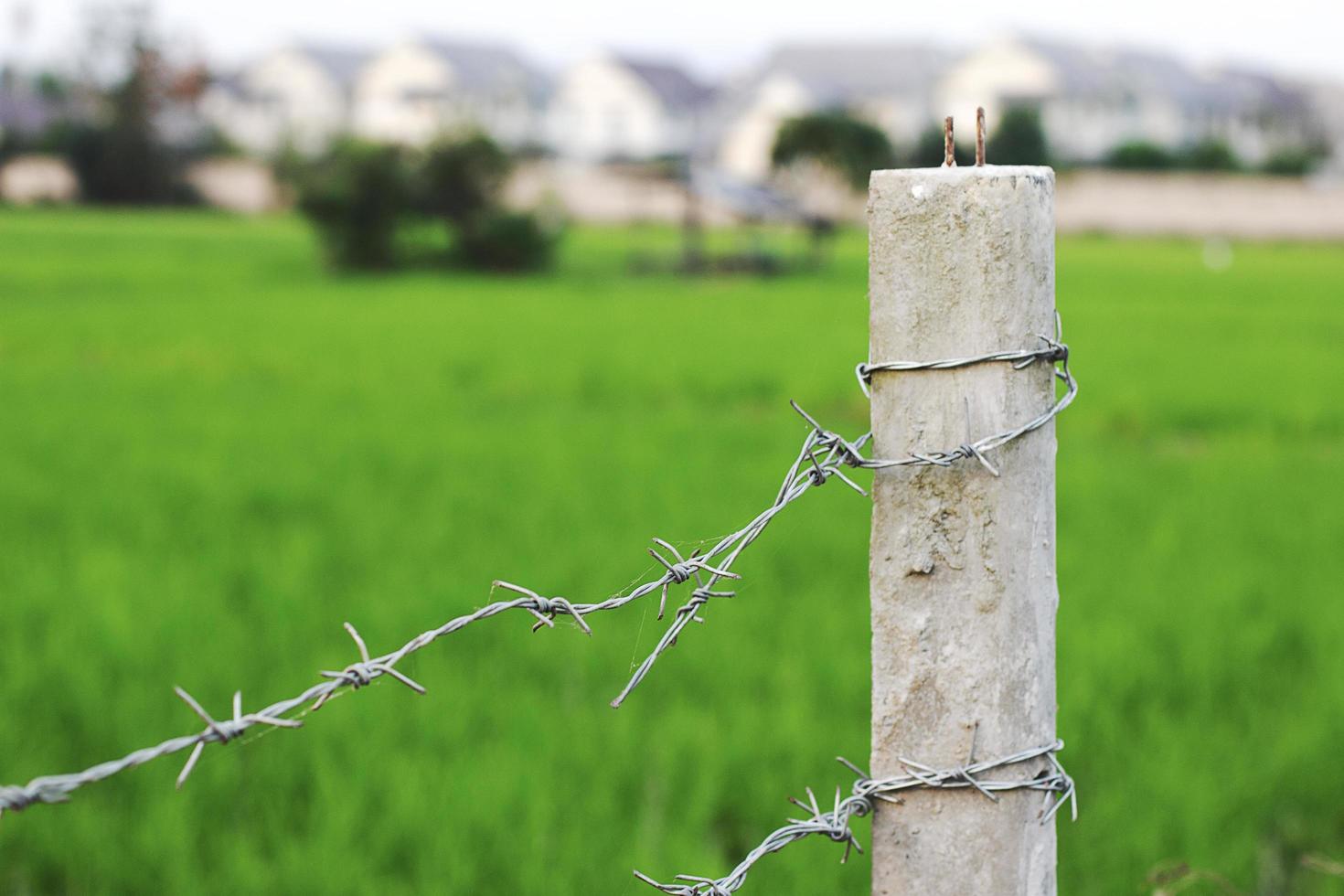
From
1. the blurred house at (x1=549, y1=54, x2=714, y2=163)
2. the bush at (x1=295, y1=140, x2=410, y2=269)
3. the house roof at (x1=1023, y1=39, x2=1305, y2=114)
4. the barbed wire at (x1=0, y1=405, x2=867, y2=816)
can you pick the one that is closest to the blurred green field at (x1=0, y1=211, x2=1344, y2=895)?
the barbed wire at (x1=0, y1=405, x2=867, y2=816)

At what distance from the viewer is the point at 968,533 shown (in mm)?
1258

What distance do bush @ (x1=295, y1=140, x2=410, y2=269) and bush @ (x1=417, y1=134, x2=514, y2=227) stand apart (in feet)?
1.45

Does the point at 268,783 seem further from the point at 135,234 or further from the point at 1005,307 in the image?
the point at 135,234

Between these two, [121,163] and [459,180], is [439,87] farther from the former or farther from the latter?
[459,180]

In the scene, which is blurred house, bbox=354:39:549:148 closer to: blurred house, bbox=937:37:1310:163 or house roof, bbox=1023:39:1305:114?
blurred house, bbox=937:37:1310:163

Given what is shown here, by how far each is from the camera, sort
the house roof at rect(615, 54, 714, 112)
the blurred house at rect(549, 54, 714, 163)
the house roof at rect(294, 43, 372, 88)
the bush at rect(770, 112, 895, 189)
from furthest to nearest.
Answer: the house roof at rect(294, 43, 372, 88), the house roof at rect(615, 54, 714, 112), the blurred house at rect(549, 54, 714, 163), the bush at rect(770, 112, 895, 189)

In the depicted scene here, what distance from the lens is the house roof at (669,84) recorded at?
64.6 m

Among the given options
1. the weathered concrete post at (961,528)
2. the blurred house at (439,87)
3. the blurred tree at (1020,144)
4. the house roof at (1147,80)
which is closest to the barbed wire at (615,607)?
the weathered concrete post at (961,528)

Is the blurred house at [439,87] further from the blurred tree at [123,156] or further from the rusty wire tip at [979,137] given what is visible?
the rusty wire tip at [979,137]

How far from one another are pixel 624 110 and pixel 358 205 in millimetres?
45761

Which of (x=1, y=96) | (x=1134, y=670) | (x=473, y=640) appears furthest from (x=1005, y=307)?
(x=1, y=96)

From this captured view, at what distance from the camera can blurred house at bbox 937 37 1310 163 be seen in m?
54.9

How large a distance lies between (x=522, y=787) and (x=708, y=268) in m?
19.8

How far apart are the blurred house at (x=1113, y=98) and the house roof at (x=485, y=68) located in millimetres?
20589
